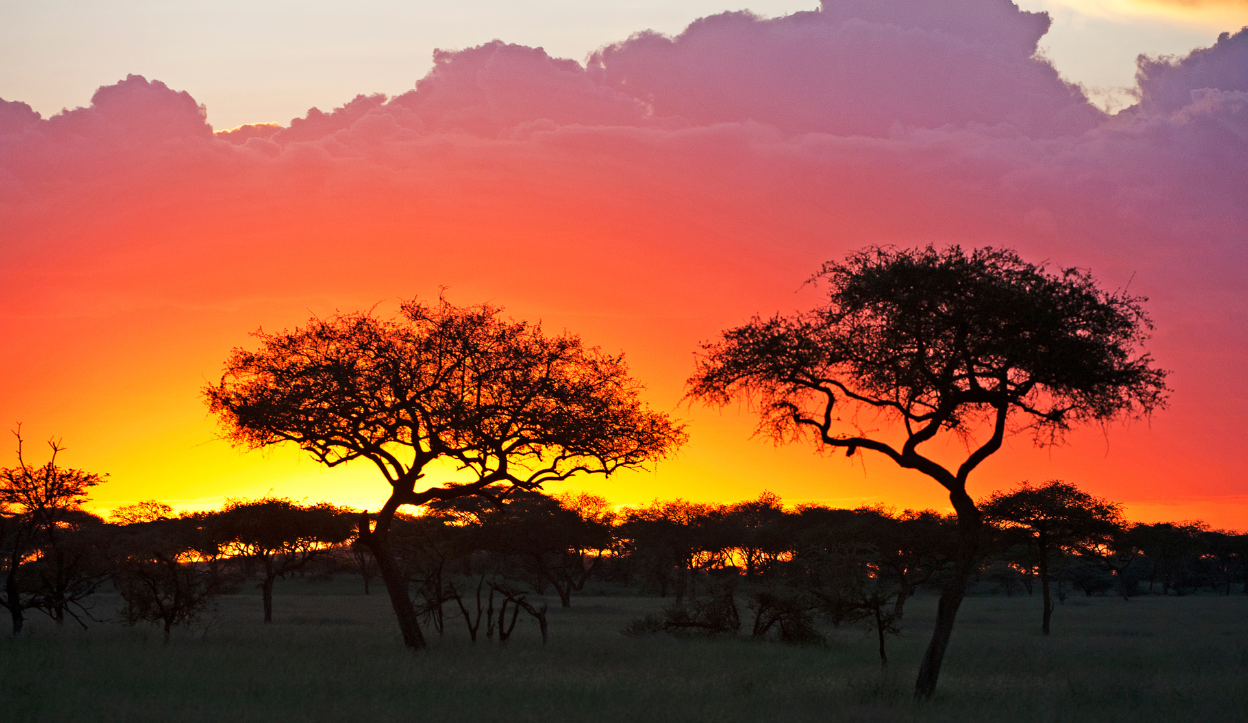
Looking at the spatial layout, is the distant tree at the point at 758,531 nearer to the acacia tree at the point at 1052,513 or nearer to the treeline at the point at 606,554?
the treeline at the point at 606,554

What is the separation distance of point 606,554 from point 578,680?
82748 mm

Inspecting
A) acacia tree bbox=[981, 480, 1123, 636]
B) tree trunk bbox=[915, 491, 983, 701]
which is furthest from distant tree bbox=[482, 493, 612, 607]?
tree trunk bbox=[915, 491, 983, 701]

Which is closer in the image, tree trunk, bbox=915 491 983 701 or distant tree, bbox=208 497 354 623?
tree trunk, bbox=915 491 983 701

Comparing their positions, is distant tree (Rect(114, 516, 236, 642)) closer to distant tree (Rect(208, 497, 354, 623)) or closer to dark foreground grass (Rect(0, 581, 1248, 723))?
dark foreground grass (Rect(0, 581, 1248, 723))

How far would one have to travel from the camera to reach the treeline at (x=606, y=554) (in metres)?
31.3

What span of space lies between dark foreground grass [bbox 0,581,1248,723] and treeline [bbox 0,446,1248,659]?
2.06 metres

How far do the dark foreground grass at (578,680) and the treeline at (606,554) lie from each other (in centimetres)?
206

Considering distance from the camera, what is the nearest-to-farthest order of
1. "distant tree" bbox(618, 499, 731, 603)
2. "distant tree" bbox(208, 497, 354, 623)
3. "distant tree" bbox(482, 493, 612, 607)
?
"distant tree" bbox(208, 497, 354, 623), "distant tree" bbox(482, 493, 612, 607), "distant tree" bbox(618, 499, 731, 603)

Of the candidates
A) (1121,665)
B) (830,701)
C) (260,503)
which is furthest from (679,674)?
(260,503)

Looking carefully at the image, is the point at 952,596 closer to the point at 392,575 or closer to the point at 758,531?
the point at 392,575

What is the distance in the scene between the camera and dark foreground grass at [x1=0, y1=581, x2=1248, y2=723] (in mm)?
17328

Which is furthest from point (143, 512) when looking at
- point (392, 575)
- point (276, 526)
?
point (392, 575)

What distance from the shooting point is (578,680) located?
72.5 ft

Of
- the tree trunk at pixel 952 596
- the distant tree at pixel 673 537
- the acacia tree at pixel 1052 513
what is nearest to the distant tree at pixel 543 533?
the distant tree at pixel 673 537
